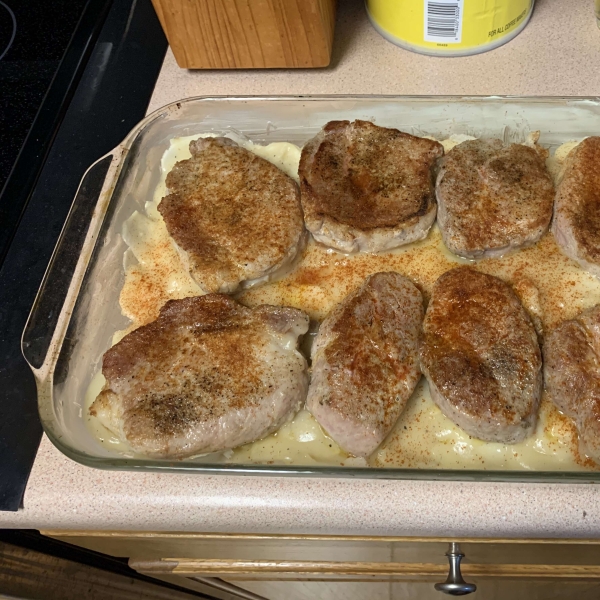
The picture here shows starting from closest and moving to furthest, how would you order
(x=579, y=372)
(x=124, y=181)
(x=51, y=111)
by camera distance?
(x=579, y=372), (x=124, y=181), (x=51, y=111)

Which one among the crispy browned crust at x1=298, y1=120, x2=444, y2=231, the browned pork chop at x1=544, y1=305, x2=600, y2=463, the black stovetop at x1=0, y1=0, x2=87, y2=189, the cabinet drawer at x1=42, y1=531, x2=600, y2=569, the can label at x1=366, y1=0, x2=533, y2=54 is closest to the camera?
the browned pork chop at x1=544, y1=305, x2=600, y2=463

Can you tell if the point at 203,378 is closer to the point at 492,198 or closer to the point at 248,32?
the point at 492,198

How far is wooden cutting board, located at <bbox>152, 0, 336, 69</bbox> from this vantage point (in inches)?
51.5

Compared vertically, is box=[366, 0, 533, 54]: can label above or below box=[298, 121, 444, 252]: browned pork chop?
above

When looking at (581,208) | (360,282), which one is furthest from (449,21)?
(360,282)

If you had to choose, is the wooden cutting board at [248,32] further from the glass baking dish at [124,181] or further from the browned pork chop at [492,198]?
the browned pork chop at [492,198]

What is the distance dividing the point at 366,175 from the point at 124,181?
1.83 feet

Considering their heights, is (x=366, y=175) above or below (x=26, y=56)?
below

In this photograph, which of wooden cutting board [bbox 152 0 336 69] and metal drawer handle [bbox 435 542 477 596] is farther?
wooden cutting board [bbox 152 0 336 69]

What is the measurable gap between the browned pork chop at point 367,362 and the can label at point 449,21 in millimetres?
638

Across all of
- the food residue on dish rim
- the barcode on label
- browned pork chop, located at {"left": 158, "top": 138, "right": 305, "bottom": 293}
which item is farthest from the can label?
browned pork chop, located at {"left": 158, "top": 138, "right": 305, "bottom": 293}

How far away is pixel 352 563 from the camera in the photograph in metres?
1.28

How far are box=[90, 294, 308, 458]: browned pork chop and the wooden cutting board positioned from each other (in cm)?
68

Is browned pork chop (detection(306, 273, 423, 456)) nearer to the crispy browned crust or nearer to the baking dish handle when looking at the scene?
the crispy browned crust
